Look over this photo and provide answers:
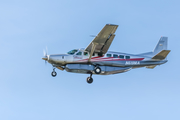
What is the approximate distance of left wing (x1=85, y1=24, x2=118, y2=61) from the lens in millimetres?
32750

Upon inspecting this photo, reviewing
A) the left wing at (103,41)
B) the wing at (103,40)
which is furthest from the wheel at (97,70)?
the wing at (103,40)

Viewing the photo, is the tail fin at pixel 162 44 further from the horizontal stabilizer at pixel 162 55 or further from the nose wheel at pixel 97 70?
the nose wheel at pixel 97 70

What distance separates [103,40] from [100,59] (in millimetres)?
2700

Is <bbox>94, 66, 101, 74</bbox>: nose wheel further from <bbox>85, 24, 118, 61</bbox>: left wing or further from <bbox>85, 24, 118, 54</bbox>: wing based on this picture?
<bbox>85, 24, 118, 54</bbox>: wing

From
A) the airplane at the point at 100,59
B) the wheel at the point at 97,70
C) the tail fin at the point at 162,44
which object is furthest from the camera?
the tail fin at the point at 162,44

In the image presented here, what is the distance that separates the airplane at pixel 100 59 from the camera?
1375 inches

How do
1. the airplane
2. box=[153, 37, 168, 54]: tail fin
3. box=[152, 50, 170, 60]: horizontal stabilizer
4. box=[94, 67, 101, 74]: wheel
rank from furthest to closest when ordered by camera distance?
box=[153, 37, 168, 54]: tail fin → box=[152, 50, 170, 60]: horizontal stabilizer → box=[94, 67, 101, 74]: wheel → the airplane

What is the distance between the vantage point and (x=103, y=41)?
1351 inches

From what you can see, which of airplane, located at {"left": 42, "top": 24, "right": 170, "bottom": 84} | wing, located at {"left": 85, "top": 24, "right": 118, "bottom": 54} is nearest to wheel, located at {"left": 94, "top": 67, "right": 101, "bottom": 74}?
airplane, located at {"left": 42, "top": 24, "right": 170, "bottom": 84}

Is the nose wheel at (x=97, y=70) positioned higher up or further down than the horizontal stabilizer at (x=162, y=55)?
further down

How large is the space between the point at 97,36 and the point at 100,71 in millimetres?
4489

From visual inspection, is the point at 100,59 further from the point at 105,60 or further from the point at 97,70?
the point at 97,70

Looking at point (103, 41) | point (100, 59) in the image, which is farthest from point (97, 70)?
point (103, 41)

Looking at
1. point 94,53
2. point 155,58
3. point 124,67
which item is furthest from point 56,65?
point 155,58
